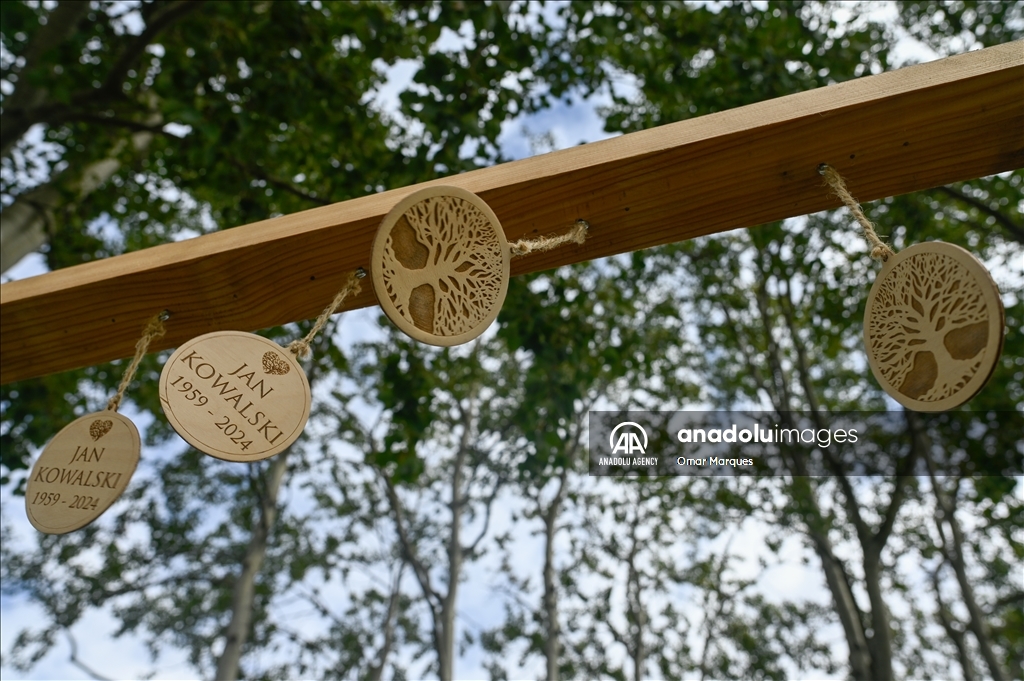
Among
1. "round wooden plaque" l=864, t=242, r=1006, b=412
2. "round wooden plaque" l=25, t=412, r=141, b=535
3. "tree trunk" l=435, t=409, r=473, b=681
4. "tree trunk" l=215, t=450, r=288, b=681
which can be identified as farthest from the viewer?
"tree trunk" l=435, t=409, r=473, b=681

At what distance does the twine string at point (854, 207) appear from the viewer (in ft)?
3.03

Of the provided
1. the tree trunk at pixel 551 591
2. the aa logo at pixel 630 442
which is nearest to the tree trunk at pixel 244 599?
the tree trunk at pixel 551 591

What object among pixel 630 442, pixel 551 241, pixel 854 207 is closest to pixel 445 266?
pixel 551 241

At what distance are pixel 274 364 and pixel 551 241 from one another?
0.45m

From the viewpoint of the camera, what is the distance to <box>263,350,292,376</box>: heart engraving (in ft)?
3.12

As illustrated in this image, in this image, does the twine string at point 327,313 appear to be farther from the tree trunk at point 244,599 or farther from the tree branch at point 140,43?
the tree trunk at point 244,599

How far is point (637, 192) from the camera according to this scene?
102 centimetres

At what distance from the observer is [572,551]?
8.28 metres

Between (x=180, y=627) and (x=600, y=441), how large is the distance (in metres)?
6.87

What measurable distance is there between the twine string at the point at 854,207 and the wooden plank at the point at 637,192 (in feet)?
0.07

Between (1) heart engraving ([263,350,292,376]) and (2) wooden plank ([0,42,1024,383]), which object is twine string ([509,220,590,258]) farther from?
(1) heart engraving ([263,350,292,376])

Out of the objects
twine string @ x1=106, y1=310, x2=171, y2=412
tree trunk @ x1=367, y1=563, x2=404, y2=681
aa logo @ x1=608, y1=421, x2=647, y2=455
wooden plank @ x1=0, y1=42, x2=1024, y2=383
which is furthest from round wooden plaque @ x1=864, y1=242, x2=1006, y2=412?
tree trunk @ x1=367, y1=563, x2=404, y2=681

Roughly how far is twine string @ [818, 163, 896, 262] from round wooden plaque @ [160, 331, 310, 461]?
32.4 inches

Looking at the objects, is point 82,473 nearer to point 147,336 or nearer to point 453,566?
point 147,336
